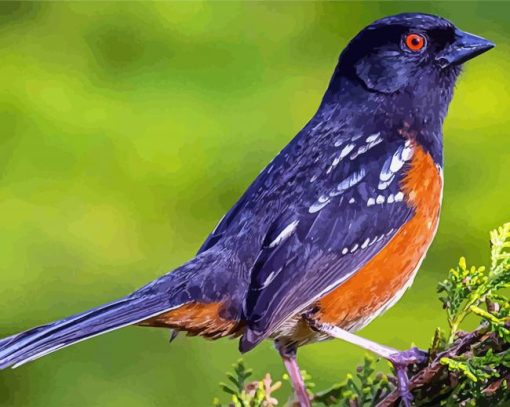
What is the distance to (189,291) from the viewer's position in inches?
130

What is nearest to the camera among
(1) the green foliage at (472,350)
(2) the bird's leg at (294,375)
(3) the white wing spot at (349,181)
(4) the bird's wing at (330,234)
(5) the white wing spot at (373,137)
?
(1) the green foliage at (472,350)

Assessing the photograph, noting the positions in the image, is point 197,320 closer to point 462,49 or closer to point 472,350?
point 472,350

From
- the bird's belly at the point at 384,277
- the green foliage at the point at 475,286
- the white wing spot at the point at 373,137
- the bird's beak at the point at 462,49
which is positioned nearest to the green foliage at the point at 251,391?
the bird's belly at the point at 384,277

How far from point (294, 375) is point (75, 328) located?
70 cm

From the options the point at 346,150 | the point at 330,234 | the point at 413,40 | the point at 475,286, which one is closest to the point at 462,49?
the point at 413,40

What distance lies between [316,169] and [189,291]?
0.55 meters

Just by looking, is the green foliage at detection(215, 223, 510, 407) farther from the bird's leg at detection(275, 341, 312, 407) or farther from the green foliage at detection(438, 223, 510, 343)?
the bird's leg at detection(275, 341, 312, 407)

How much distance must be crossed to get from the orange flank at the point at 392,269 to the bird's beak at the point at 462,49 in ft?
1.18

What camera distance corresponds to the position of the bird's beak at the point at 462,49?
363cm

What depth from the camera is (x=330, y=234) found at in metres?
3.45

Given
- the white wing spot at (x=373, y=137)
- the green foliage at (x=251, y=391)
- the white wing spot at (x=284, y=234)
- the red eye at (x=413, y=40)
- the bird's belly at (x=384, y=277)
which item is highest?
the red eye at (x=413, y=40)

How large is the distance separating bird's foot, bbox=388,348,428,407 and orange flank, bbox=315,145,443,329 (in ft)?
1.39

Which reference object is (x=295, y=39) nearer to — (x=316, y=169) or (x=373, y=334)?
(x=373, y=334)

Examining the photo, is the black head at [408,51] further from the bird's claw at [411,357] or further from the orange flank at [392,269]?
the bird's claw at [411,357]
